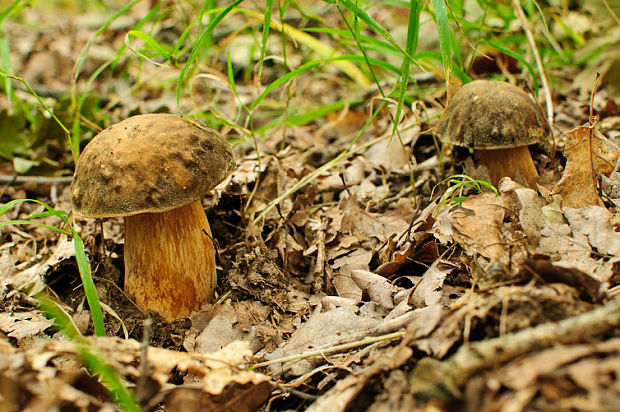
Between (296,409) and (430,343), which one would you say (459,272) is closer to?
(430,343)

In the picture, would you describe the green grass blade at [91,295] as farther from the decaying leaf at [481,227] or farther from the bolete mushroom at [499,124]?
the bolete mushroom at [499,124]

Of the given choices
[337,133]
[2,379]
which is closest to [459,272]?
[2,379]

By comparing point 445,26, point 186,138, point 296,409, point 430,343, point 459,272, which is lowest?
point 296,409

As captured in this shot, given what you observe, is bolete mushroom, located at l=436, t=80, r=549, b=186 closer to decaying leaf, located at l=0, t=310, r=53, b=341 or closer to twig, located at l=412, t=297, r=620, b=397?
twig, located at l=412, t=297, r=620, b=397

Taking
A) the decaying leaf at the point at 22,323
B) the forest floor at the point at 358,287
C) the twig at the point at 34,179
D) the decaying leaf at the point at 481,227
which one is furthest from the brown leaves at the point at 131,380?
the twig at the point at 34,179

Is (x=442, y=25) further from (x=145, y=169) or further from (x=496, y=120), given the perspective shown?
(x=145, y=169)

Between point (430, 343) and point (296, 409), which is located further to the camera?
point (296, 409)
